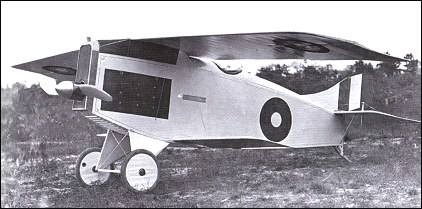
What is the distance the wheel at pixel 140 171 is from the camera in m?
6.88

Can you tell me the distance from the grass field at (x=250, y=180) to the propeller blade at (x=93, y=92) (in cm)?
129

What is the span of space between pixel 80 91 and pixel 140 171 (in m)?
1.36

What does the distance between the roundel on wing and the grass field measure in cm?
64

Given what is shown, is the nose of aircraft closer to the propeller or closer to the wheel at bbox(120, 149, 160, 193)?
the propeller

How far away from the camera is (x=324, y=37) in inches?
256

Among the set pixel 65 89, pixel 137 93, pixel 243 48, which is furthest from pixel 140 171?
pixel 243 48

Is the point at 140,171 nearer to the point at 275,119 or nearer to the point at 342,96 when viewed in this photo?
the point at 275,119

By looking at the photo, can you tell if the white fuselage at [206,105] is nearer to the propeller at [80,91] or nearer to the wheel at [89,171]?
A: the propeller at [80,91]

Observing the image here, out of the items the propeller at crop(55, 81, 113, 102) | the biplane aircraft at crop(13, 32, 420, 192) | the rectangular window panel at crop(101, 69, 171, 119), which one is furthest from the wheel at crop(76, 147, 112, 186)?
the propeller at crop(55, 81, 113, 102)

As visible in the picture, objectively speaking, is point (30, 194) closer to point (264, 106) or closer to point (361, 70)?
point (264, 106)

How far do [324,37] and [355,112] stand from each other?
142 inches

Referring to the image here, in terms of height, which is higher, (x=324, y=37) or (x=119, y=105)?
(x=324, y=37)

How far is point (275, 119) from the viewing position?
9281 millimetres

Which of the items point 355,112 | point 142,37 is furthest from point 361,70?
point 142,37
